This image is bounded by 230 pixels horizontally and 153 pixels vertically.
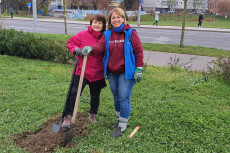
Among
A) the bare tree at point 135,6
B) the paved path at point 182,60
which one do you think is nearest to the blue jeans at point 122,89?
the paved path at point 182,60

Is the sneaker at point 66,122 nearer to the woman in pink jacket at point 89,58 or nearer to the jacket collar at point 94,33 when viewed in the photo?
the woman in pink jacket at point 89,58

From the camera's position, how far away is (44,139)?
10.5 feet

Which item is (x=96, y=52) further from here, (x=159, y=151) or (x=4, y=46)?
(x=4, y=46)

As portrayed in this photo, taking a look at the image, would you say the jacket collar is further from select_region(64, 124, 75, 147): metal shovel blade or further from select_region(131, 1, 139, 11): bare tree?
select_region(131, 1, 139, 11): bare tree

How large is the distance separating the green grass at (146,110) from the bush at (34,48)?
3.16 ft

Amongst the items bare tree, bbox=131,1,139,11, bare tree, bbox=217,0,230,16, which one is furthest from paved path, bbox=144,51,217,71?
bare tree, bbox=217,0,230,16

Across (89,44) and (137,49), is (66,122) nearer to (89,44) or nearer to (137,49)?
(89,44)

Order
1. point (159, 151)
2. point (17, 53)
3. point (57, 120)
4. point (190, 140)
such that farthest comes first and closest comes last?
point (17, 53), point (57, 120), point (190, 140), point (159, 151)

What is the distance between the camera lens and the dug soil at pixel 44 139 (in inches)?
120

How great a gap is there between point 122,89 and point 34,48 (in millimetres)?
5024

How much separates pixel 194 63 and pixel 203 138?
5049mm

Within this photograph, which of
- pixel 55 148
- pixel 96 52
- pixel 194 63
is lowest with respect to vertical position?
pixel 55 148

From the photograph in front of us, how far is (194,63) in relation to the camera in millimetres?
7977

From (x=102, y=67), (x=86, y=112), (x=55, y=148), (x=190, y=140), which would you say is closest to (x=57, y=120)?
(x=86, y=112)
